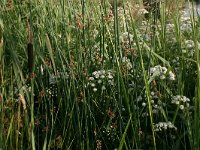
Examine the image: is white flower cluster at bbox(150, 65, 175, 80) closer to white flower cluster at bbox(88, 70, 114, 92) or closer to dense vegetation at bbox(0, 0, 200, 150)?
dense vegetation at bbox(0, 0, 200, 150)

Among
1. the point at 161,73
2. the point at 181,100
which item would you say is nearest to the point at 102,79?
the point at 161,73

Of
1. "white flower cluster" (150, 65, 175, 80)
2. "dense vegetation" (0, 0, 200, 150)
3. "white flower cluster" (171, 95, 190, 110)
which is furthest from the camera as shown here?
"white flower cluster" (150, 65, 175, 80)

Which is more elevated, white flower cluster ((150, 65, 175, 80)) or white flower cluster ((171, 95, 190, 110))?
white flower cluster ((150, 65, 175, 80))

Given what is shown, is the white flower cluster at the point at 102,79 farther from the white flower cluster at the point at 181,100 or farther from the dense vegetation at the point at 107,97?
the white flower cluster at the point at 181,100

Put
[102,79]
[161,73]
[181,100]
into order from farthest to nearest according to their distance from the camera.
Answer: [102,79], [161,73], [181,100]

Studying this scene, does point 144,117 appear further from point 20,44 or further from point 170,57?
point 20,44

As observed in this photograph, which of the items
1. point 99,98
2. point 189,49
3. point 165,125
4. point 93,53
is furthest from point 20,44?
point 165,125

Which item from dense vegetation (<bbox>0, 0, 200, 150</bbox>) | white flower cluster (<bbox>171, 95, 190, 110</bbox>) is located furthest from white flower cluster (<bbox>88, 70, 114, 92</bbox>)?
white flower cluster (<bbox>171, 95, 190, 110</bbox>)

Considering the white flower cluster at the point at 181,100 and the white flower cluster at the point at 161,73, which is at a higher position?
the white flower cluster at the point at 161,73

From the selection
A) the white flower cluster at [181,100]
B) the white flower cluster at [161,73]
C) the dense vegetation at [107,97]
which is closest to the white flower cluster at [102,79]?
the dense vegetation at [107,97]

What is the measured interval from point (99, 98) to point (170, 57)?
0.46 meters

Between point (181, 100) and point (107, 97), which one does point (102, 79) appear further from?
point (181, 100)

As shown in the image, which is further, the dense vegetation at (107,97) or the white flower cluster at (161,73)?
the white flower cluster at (161,73)

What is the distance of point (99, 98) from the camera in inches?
69.0
